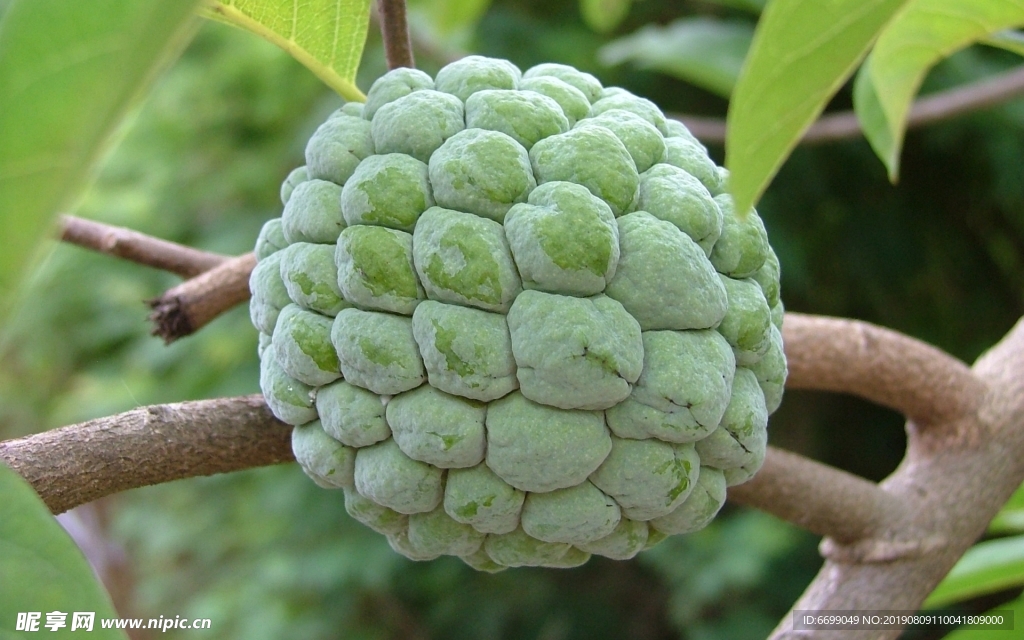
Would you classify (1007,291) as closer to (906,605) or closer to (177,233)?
(906,605)

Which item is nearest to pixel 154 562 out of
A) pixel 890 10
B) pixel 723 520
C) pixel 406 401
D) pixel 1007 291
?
pixel 723 520

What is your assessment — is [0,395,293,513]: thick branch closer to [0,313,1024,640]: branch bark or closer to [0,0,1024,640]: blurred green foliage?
[0,313,1024,640]: branch bark

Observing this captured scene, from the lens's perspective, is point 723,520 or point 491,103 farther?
point 723,520

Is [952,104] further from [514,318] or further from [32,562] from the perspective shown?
[32,562]

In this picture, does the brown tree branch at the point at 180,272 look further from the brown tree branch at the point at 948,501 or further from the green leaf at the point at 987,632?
the green leaf at the point at 987,632

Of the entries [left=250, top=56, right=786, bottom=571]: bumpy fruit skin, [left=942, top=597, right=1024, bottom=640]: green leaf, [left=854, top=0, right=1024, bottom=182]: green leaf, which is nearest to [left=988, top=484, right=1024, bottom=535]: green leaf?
[left=942, top=597, right=1024, bottom=640]: green leaf
